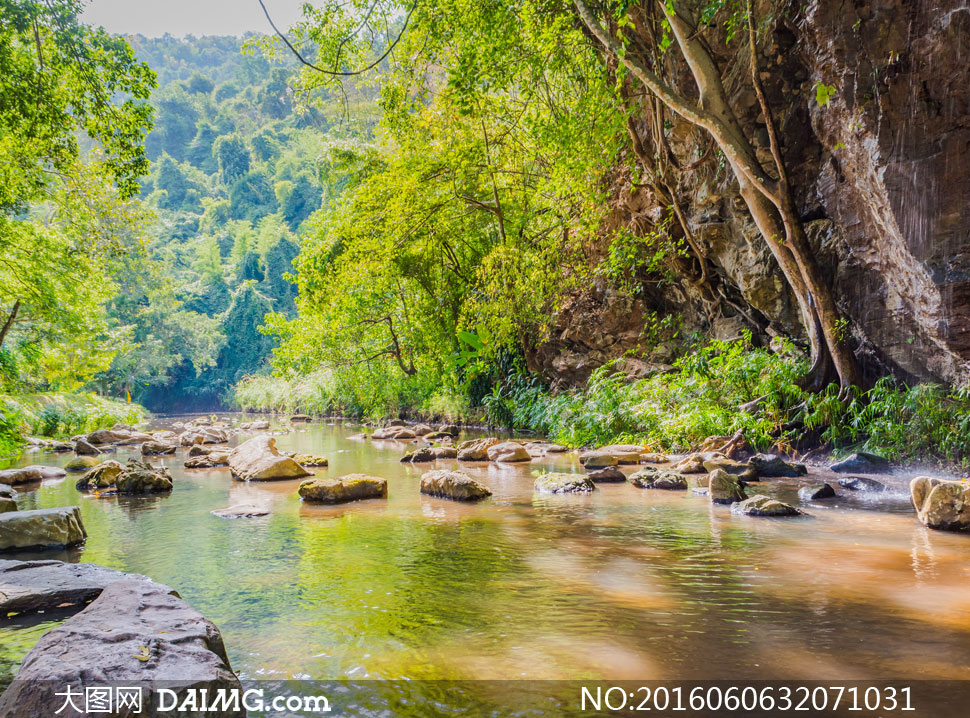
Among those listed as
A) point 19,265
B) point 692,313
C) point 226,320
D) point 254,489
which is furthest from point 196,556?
point 226,320

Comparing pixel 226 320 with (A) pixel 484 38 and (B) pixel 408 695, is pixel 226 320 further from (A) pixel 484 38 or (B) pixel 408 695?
(B) pixel 408 695

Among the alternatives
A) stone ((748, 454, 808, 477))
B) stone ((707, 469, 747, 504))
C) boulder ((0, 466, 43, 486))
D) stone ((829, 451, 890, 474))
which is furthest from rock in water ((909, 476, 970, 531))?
boulder ((0, 466, 43, 486))

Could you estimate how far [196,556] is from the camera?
455 centimetres

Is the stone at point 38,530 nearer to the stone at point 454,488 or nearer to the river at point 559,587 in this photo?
the river at point 559,587

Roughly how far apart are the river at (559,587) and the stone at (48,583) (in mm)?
135

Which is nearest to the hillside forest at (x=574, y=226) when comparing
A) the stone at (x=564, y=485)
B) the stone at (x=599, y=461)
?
the stone at (x=599, y=461)

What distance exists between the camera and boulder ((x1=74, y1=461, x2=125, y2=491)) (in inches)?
308

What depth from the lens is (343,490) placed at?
670 centimetres

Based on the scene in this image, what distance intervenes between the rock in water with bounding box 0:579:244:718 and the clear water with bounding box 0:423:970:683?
38 cm

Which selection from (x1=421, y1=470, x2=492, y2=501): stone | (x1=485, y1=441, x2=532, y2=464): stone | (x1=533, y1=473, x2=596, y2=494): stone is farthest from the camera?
(x1=485, y1=441, x2=532, y2=464): stone

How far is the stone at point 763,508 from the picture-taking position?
5559 millimetres

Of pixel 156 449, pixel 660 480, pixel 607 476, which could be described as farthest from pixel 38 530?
pixel 156 449

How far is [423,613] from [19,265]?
1413 cm

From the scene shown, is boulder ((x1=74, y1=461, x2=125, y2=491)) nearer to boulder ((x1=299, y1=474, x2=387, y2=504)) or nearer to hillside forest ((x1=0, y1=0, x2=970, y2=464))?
boulder ((x1=299, y1=474, x2=387, y2=504))
